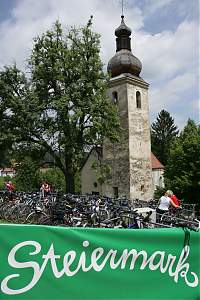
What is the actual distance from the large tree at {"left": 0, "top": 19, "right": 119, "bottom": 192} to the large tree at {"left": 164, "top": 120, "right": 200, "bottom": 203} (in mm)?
6784

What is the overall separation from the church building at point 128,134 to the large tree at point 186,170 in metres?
5.27

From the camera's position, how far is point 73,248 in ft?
12.4

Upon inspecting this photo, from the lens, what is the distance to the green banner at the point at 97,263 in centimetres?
351

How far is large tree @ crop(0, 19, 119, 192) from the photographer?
24391 millimetres

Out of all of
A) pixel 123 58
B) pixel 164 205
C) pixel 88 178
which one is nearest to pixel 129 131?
pixel 123 58

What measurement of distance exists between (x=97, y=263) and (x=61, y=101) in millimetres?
20678

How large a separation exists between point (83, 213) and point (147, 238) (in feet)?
21.3

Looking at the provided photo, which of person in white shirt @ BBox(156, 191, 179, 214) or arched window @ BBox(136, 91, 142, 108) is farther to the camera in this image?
arched window @ BBox(136, 91, 142, 108)

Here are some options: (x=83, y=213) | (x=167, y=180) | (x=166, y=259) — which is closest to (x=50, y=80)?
(x=167, y=180)

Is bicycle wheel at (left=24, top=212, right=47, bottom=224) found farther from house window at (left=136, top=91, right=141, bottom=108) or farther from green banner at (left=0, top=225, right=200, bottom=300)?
house window at (left=136, top=91, right=141, bottom=108)

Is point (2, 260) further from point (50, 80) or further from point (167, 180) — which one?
point (167, 180)

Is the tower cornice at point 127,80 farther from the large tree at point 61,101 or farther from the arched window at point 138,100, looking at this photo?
the large tree at point 61,101

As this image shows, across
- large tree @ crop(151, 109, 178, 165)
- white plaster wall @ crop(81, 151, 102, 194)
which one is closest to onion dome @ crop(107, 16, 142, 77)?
white plaster wall @ crop(81, 151, 102, 194)

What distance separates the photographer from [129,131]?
37438 mm
